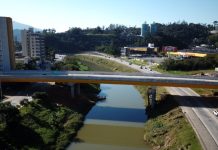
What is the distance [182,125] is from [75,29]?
16701 cm

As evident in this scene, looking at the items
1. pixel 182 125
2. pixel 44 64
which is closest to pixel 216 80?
pixel 182 125

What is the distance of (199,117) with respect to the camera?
39.1m

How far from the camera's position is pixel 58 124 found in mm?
41344

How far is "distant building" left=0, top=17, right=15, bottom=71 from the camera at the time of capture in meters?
63.1

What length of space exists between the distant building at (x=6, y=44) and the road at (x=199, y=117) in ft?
105

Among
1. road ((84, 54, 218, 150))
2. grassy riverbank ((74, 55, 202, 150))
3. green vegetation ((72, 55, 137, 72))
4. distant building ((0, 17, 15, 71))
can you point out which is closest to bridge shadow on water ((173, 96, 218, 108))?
road ((84, 54, 218, 150))

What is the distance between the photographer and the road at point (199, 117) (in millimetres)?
31788

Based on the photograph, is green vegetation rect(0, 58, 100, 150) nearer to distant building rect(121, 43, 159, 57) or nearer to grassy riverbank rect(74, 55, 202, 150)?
grassy riverbank rect(74, 55, 202, 150)

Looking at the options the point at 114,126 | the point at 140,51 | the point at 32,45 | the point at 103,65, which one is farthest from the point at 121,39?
the point at 114,126

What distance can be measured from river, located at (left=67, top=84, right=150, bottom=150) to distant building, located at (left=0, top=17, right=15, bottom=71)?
2089cm

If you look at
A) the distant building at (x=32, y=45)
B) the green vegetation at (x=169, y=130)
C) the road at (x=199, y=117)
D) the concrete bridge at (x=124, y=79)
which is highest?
the distant building at (x=32, y=45)

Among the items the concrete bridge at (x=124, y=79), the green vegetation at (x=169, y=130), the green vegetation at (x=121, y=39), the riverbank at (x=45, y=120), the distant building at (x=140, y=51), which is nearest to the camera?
the green vegetation at (x=169, y=130)

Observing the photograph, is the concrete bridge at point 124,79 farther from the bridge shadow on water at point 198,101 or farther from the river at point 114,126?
the river at point 114,126

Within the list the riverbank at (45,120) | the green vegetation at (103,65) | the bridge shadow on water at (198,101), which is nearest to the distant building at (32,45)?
the green vegetation at (103,65)
